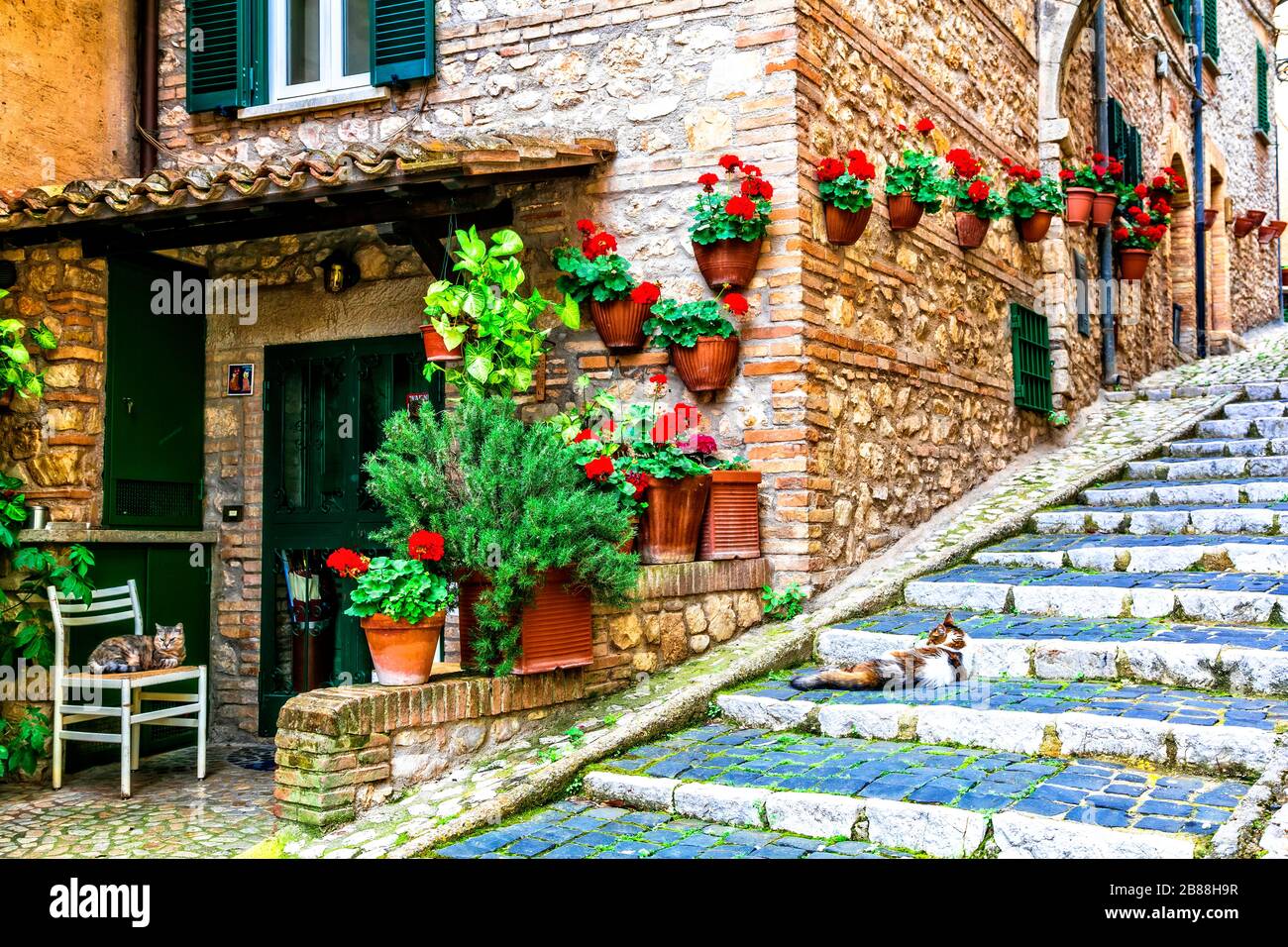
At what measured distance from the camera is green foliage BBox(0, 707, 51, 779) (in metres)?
5.94

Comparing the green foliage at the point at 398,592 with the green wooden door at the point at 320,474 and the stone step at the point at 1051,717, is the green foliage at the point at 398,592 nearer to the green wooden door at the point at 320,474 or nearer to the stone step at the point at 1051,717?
the stone step at the point at 1051,717

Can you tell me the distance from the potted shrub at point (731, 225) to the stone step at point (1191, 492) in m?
3.17

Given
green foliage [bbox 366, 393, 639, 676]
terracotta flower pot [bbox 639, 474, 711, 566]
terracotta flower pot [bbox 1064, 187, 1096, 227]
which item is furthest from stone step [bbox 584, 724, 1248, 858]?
terracotta flower pot [bbox 1064, 187, 1096, 227]

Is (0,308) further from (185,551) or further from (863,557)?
(863,557)

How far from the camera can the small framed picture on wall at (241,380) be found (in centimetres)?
732

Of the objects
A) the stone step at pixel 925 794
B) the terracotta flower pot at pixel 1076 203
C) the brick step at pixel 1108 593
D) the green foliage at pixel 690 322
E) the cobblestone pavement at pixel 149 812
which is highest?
the terracotta flower pot at pixel 1076 203

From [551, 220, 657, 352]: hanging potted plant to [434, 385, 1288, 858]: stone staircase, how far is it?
1909mm

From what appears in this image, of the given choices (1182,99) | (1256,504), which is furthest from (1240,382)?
(1182,99)

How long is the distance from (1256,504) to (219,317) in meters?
6.41

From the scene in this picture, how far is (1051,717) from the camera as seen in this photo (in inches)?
173

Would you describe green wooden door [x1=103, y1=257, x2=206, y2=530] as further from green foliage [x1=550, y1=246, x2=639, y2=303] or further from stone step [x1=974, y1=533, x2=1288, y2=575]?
stone step [x1=974, y1=533, x2=1288, y2=575]

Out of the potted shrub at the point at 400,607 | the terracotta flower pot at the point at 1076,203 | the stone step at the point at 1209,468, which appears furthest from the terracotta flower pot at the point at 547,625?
the terracotta flower pot at the point at 1076,203

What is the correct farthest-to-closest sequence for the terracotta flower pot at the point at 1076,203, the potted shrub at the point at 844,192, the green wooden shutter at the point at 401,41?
the terracotta flower pot at the point at 1076,203, the green wooden shutter at the point at 401,41, the potted shrub at the point at 844,192

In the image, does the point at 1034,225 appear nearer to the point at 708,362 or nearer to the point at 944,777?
the point at 708,362
